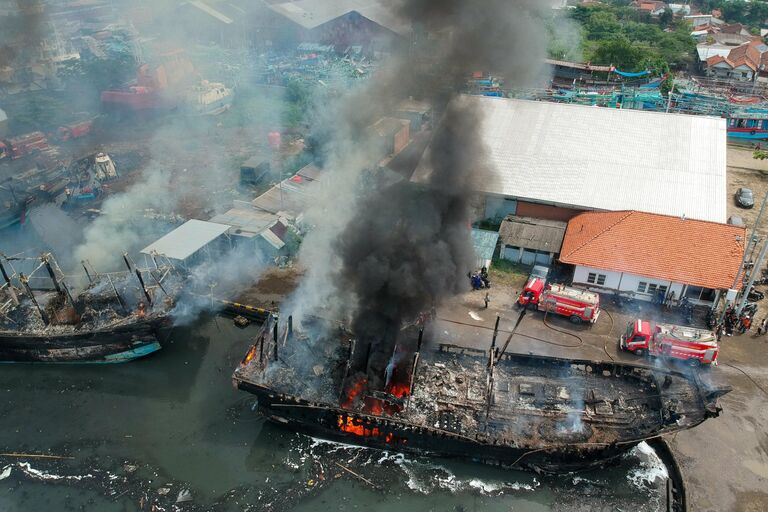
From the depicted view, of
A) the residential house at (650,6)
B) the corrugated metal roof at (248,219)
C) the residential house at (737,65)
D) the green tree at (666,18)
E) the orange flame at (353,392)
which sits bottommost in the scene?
the orange flame at (353,392)

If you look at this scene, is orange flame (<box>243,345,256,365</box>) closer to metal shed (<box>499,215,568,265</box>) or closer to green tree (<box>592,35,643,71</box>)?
metal shed (<box>499,215,568,265</box>)

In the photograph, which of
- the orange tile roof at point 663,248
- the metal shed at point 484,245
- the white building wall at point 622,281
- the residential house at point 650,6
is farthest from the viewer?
the residential house at point 650,6

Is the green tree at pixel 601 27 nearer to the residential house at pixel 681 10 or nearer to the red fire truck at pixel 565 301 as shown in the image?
the residential house at pixel 681 10

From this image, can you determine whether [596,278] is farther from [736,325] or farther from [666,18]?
[666,18]

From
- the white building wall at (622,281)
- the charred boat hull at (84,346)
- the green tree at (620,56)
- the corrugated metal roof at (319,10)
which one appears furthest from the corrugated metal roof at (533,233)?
the corrugated metal roof at (319,10)

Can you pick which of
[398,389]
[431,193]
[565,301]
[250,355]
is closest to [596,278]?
[565,301]

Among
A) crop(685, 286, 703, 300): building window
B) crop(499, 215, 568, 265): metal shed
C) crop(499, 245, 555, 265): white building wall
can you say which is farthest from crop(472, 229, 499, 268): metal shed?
crop(685, 286, 703, 300): building window

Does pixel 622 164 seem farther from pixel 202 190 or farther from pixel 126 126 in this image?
pixel 126 126
